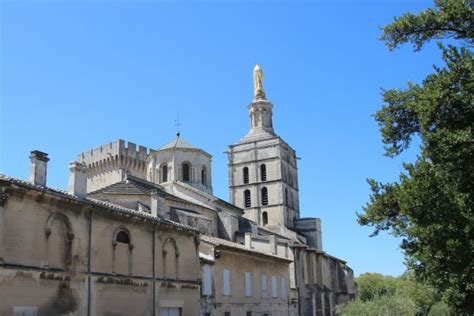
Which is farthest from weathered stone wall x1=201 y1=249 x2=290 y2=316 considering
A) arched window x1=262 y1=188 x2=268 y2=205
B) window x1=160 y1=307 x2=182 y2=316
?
arched window x1=262 y1=188 x2=268 y2=205

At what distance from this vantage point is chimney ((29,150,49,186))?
1661 cm

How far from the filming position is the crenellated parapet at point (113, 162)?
164ft

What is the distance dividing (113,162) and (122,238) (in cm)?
3166

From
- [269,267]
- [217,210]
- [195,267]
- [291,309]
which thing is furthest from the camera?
[217,210]

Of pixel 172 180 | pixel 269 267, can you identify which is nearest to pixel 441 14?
pixel 269 267

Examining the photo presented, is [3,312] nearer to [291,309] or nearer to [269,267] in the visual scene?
[269,267]

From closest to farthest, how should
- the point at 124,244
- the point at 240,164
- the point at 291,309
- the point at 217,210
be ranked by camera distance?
the point at 124,244, the point at 291,309, the point at 217,210, the point at 240,164

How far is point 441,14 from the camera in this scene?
14320 millimetres

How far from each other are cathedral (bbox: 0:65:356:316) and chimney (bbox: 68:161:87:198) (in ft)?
0.12

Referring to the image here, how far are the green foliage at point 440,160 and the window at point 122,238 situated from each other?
9501 mm

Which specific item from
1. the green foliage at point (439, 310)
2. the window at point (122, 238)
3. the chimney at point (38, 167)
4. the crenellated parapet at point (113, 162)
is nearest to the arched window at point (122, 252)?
the window at point (122, 238)

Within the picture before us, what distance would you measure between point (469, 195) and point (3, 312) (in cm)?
1308

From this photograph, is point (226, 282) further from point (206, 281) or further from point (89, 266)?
point (89, 266)

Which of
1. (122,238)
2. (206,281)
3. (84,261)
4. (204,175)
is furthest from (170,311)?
(204,175)
